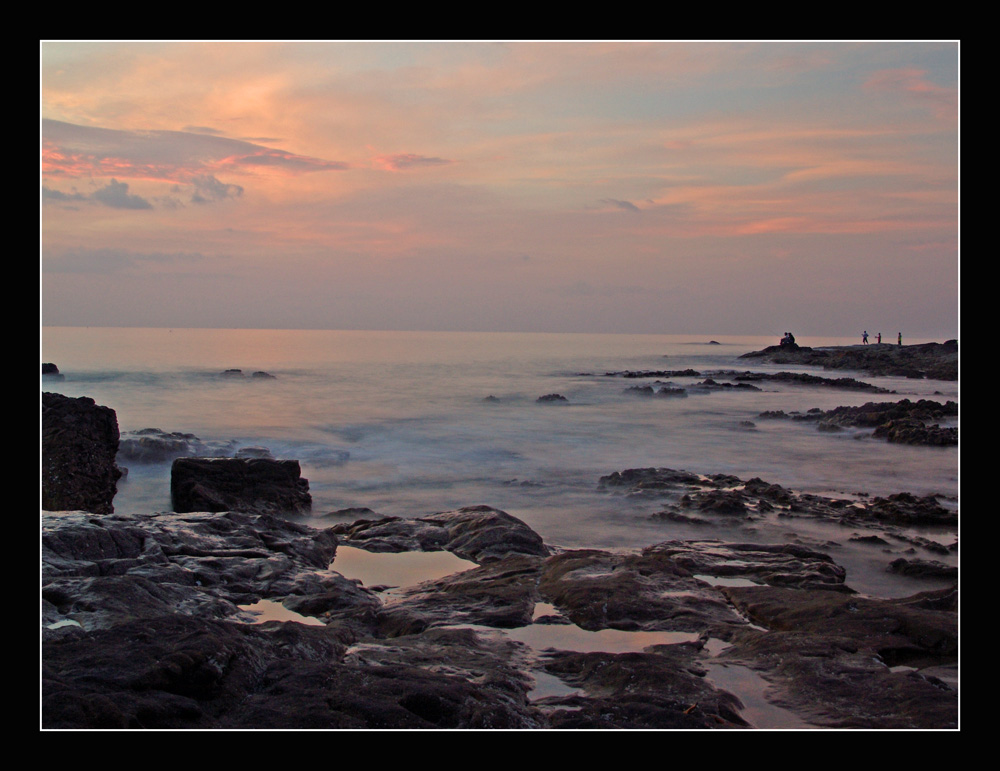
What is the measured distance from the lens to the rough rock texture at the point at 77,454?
23.7 ft

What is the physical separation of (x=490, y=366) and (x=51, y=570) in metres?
36.1

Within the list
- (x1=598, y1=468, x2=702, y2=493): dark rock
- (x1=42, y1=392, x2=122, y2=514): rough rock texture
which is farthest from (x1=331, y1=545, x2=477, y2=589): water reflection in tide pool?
(x1=598, y1=468, x2=702, y2=493): dark rock

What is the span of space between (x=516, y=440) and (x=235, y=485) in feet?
29.1

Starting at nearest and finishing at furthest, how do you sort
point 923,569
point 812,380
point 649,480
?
1. point 923,569
2. point 649,480
3. point 812,380

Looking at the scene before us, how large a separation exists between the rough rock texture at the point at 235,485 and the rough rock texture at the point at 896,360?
2521cm

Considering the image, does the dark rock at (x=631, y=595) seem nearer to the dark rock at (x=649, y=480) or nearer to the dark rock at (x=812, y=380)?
the dark rock at (x=649, y=480)

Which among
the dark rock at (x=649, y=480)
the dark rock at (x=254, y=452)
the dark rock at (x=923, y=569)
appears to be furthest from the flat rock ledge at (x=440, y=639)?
the dark rock at (x=254, y=452)

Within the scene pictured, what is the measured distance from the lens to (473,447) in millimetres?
15570

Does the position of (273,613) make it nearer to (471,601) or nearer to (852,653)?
(471,601)

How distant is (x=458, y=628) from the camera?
4504mm

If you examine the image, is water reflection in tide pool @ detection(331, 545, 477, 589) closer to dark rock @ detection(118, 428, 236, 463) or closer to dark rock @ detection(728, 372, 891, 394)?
dark rock @ detection(118, 428, 236, 463)

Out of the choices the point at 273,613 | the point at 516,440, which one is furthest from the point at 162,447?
the point at 273,613

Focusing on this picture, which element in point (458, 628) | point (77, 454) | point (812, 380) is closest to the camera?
point (458, 628)
